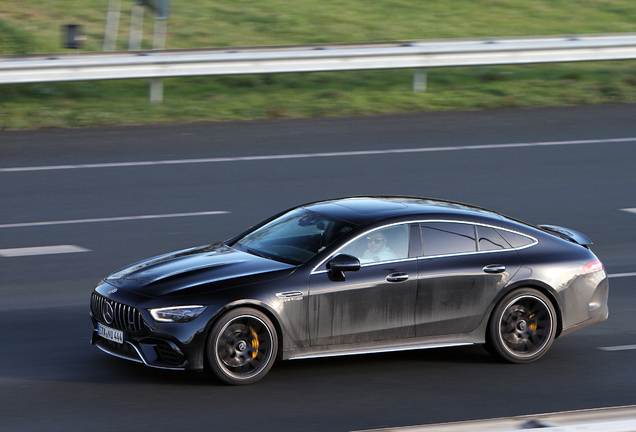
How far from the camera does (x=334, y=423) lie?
6.53 meters

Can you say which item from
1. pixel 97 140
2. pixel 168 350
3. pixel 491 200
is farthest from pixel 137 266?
pixel 97 140

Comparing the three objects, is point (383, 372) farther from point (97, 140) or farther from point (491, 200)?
point (97, 140)

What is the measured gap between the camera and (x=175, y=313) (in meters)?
7.12

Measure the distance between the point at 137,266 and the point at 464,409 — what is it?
281 centimetres

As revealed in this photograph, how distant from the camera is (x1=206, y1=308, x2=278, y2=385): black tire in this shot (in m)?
7.16

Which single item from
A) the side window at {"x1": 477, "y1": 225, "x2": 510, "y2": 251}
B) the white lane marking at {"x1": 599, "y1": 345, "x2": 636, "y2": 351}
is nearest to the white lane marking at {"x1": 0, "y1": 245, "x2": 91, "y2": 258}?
the side window at {"x1": 477, "y1": 225, "x2": 510, "y2": 251}

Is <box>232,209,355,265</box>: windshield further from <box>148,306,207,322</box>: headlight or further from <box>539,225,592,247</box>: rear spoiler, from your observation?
<box>539,225,592,247</box>: rear spoiler

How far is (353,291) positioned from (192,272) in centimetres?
123

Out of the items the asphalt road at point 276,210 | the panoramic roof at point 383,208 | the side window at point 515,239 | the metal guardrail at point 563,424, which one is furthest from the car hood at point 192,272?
the metal guardrail at point 563,424

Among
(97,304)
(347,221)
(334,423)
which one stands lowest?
(334,423)

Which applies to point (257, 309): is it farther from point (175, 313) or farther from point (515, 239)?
point (515, 239)

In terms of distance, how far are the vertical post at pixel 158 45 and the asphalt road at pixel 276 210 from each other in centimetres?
133

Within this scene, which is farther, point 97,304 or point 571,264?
point 571,264

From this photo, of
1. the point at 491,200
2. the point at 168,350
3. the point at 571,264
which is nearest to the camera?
the point at 168,350
